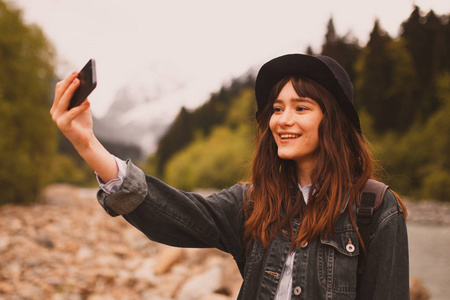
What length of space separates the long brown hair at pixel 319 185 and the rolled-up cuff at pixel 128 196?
509 mm

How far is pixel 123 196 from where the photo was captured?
1.44 metres

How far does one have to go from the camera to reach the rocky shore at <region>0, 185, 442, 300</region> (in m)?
4.93

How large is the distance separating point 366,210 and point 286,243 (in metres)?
0.35

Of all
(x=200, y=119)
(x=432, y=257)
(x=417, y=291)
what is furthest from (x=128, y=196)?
(x=200, y=119)

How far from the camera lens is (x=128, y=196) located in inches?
56.8

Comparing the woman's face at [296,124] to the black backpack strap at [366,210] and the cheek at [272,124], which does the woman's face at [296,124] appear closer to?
the cheek at [272,124]

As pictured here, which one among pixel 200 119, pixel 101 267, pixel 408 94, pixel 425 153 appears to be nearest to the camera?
pixel 101 267

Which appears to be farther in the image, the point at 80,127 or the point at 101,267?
the point at 101,267

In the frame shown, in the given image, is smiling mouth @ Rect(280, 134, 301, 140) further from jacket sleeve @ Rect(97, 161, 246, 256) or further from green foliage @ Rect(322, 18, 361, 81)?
green foliage @ Rect(322, 18, 361, 81)

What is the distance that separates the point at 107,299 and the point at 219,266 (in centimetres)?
155

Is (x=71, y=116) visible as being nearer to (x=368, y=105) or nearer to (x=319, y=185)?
(x=319, y=185)

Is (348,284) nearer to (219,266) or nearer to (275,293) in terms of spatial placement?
(275,293)

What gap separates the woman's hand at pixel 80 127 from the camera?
4.43 ft

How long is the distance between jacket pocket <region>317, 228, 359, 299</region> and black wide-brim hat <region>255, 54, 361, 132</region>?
0.52 m
